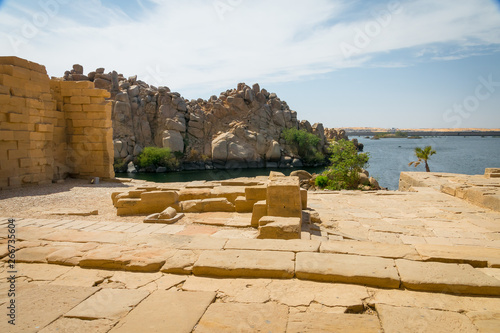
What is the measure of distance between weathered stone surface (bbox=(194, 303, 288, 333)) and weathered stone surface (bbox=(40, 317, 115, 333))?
2.24ft

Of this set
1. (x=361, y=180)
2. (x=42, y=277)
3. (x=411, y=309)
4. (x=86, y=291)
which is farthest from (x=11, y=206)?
(x=361, y=180)

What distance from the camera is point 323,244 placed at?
157 inches

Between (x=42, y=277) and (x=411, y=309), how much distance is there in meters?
3.43

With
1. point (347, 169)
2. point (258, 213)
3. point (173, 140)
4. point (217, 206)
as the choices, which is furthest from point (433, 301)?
point (173, 140)

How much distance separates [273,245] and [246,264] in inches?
25.6

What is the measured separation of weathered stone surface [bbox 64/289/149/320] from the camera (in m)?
2.63

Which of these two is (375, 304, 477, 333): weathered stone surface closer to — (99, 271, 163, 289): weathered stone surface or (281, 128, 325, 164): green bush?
(99, 271, 163, 289): weathered stone surface

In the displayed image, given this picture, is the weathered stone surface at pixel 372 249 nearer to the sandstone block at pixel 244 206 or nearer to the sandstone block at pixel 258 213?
the sandstone block at pixel 258 213

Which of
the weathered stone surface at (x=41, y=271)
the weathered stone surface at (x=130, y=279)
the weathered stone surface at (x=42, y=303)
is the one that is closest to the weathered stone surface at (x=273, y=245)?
the weathered stone surface at (x=130, y=279)

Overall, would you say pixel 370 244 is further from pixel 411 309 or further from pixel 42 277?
pixel 42 277

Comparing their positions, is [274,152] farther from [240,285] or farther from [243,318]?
[243,318]

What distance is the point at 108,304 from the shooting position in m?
2.80

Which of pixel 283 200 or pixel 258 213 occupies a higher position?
pixel 283 200

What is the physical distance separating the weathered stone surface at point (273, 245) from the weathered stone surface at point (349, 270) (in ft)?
0.93
